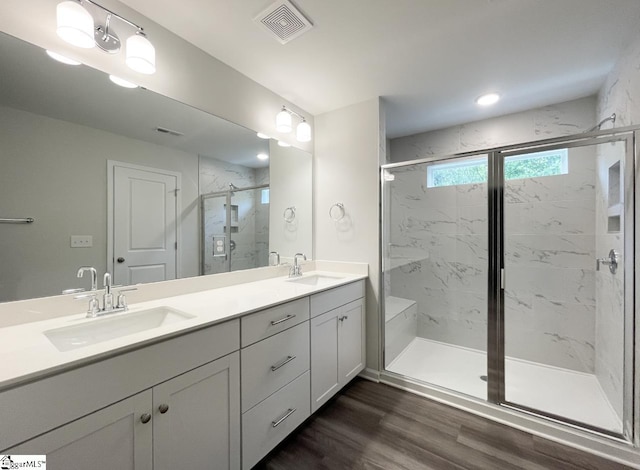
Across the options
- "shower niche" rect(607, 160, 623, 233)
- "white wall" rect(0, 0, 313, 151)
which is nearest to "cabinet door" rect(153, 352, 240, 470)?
"white wall" rect(0, 0, 313, 151)

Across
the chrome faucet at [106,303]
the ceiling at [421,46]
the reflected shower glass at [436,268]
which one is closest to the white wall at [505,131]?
the ceiling at [421,46]

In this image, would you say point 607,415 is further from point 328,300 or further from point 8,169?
point 8,169

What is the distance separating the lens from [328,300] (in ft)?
6.18

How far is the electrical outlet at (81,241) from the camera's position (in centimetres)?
128

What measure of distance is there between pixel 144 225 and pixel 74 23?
934 millimetres

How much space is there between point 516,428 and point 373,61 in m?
2.65

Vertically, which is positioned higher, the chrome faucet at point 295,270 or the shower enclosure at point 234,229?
the shower enclosure at point 234,229

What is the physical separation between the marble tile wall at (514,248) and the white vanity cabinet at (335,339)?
1.92ft

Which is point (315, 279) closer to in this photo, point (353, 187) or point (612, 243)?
point (353, 187)

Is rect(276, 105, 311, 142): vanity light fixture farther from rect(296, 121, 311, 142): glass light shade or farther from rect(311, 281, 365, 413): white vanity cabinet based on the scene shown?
rect(311, 281, 365, 413): white vanity cabinet

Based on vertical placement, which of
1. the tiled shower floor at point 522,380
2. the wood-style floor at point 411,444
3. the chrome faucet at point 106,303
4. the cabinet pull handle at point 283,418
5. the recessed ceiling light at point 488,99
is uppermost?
the recessed ceiling light at point 488,99

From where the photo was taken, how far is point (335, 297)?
1.96 meters

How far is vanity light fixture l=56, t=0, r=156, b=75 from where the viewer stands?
1.12m

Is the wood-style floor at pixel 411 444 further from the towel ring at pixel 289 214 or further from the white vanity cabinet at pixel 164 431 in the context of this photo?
the towel ring at pixel 289 214
